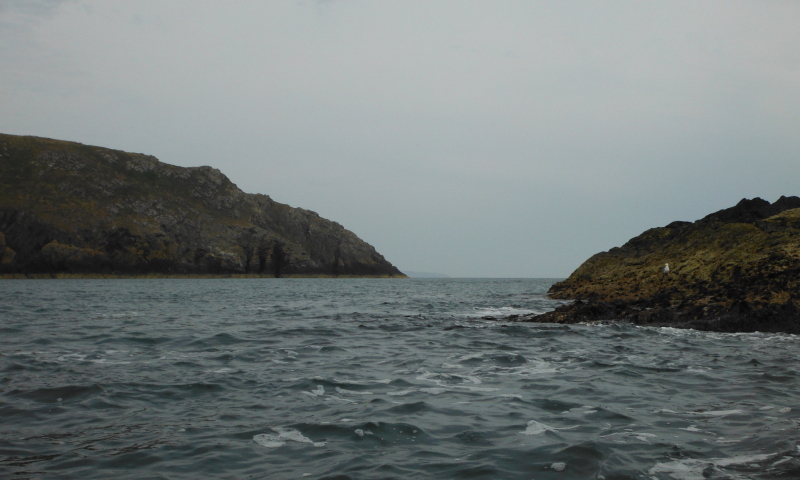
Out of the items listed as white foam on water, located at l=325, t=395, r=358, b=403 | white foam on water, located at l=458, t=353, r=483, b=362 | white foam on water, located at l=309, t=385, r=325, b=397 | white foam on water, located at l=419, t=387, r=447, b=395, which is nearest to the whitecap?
white foam on water, located at l=419, t=387, r=447, b=395

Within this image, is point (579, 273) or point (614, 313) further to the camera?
point (579, 273)

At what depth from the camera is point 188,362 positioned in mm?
12664

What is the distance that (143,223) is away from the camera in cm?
12800

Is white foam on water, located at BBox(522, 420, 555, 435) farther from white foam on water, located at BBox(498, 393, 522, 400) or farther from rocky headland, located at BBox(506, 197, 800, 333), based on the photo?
rocky headland, located at BBox(506, 197, 800, 333)

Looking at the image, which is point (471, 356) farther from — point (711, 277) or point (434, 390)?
point (711, 277)

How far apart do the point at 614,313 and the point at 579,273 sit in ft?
44.6

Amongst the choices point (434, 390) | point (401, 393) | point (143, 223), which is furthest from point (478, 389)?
point (143, 223)

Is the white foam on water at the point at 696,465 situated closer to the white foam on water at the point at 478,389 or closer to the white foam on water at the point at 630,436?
the white foam on water at the point at 630,436

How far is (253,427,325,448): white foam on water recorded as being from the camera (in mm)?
6875

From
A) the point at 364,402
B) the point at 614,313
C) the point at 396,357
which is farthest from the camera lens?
the point at 614,313

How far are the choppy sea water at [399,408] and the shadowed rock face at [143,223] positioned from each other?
105245 mm

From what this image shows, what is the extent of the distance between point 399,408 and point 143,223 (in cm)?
13465

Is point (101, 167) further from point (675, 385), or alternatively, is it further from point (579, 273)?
point (675, 385)

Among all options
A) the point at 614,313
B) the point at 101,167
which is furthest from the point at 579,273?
the point at 101,167
